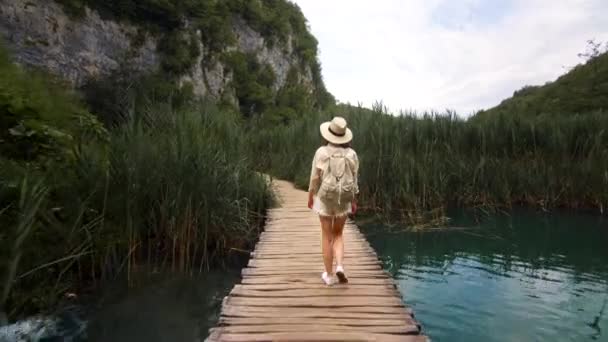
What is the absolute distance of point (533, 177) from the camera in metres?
9.45

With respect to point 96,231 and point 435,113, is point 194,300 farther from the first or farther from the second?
point 435,113

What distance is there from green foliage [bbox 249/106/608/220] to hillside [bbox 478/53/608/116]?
670cm

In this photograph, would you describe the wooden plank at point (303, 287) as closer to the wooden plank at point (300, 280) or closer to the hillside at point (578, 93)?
the wooden plank at point (300, 280)

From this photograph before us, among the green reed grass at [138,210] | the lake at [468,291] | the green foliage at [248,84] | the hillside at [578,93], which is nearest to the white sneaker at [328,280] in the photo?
the lake at [468,291]

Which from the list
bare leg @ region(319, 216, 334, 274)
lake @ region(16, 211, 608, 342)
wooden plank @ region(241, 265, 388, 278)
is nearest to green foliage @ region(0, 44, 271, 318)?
lake @ region(16, 211, 608, 342)

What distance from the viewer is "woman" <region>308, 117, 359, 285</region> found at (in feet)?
10.9

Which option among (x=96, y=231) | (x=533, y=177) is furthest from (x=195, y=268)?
(x=533, y=177)

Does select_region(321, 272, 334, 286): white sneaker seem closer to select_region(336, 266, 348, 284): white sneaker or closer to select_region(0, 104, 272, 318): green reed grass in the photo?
select_region(336, 266, 348, 284): white sneaker

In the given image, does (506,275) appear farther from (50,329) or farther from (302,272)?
(50,329)

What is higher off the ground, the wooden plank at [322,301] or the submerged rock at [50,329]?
the wooden plank at [322,301]

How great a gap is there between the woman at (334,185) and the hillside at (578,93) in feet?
48.8

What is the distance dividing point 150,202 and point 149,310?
4.00 feet

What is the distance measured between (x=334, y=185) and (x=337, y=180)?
0.15ft

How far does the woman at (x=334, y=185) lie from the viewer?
3324 mm
